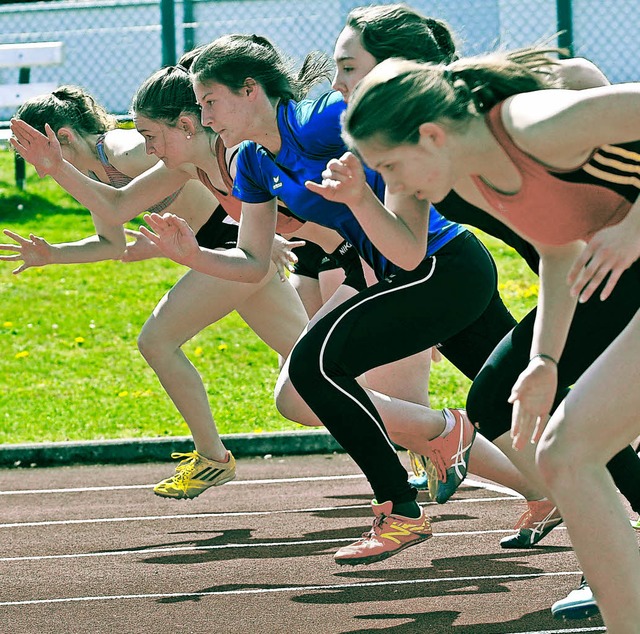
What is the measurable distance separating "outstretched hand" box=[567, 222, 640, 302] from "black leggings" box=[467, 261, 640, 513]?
21.0 inches

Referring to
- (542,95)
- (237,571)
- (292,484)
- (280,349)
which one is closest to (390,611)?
(237,571)

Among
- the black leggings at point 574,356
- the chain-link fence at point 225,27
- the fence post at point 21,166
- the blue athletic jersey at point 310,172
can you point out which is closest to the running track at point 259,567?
the black leggings at point 574,356

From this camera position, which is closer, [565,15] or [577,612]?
[577,612]

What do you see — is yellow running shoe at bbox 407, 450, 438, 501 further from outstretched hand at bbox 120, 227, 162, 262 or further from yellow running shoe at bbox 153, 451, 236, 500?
outstretched hand at bbox 120, 227, 162, 262

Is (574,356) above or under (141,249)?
above

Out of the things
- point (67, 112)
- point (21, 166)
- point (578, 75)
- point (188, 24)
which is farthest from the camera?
point (21, 166)

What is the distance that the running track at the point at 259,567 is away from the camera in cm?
445

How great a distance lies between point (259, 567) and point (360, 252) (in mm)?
1293

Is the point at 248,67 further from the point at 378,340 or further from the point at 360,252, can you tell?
the point at 378,340

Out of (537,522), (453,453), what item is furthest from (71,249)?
(537,522)

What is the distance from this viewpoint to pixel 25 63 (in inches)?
584

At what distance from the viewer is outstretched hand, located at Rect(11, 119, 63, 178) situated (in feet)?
19.7

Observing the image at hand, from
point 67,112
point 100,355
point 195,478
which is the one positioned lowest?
point 100,355

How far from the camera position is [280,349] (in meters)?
7.02
